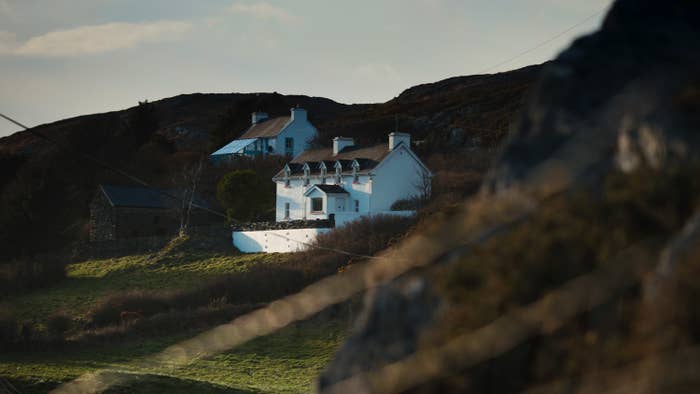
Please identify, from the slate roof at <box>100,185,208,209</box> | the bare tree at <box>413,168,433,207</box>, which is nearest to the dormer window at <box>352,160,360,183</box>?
the bare tree at <box>413,168,433,207</box>

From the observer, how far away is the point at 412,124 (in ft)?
295

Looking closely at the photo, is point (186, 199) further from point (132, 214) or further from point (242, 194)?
point (132, 214)

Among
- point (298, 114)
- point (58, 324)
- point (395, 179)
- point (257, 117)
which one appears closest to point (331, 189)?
point (395, 179)

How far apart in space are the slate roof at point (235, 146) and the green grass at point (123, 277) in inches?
956

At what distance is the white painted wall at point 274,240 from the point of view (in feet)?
164

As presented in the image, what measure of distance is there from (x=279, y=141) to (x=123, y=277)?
101ft

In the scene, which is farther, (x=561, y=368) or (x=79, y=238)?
(x=79, y=238)

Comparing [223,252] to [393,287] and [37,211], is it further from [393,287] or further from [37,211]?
[393,287]

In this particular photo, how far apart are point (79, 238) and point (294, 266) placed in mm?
27029

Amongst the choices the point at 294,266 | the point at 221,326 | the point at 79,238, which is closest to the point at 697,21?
the point at 221,326

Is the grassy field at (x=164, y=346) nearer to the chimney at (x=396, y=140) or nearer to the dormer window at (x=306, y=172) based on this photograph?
the dormer window at (x=306, y=172)

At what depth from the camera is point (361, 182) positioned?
53.5 meters

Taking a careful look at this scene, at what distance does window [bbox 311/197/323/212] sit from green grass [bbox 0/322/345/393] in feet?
68.1

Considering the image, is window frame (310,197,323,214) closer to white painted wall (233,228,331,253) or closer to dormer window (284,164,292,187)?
white painted wall (233,228,331,253)
